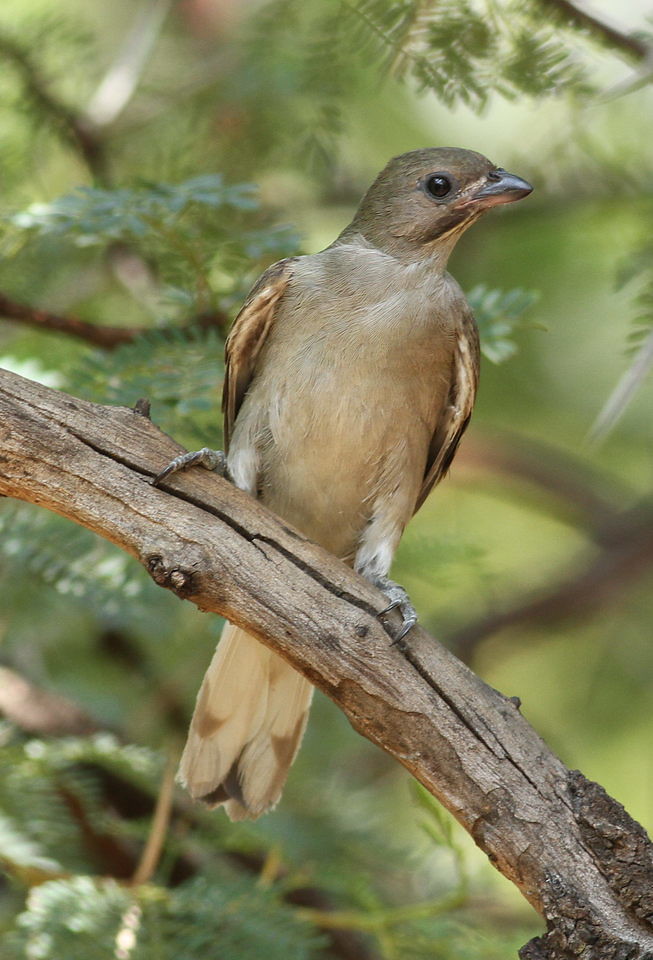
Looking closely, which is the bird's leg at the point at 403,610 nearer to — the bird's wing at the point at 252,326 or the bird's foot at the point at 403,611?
the bird's foot at the point at 403,611

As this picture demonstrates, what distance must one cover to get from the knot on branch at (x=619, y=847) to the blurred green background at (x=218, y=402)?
1.77ft

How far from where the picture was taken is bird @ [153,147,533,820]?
4.41 m

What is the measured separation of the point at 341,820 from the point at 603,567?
2.15 metres

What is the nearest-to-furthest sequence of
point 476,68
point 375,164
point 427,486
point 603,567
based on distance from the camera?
1. point 476,68
2. point 427,486
3. point 603,567
4. point 375,164

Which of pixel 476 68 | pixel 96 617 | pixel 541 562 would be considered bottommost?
pixel 96 617

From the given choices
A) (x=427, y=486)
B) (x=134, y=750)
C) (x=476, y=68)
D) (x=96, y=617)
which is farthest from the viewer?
(x=96, y=617)

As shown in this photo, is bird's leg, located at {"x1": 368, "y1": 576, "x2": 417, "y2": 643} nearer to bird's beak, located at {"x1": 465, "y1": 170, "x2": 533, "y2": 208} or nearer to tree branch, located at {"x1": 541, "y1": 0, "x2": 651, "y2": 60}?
bird's beak, located at {"x1": 465, "y1": 170, "x2": 533, "y2": 208}

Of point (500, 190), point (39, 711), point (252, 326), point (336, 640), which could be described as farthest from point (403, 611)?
point (39, 711)

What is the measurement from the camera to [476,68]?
14.3ft

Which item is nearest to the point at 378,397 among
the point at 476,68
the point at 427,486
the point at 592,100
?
the point at 427,486

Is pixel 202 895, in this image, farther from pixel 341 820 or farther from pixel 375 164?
pixel 375 164

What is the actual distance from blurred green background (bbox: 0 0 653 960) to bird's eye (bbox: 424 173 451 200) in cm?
34

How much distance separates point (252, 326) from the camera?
15.0ft

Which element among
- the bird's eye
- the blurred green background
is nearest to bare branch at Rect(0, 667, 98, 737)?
the blurred green background
